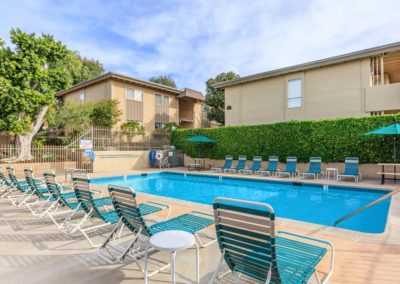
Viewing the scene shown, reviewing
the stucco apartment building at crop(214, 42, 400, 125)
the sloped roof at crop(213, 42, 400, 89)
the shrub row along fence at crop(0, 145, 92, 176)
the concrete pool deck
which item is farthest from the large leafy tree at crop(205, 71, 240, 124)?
the concrete pool deck

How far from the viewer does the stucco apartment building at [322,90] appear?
1437 centimetres

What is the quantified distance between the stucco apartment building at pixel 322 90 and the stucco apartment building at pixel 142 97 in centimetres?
769

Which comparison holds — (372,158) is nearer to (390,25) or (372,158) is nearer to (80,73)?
(390,25)

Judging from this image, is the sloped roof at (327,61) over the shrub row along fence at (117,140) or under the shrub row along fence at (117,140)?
over

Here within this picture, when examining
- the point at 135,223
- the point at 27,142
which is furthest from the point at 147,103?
the point at 135,223

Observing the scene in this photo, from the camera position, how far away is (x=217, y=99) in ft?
98.7

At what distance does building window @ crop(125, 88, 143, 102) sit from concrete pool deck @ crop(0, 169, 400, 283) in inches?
742

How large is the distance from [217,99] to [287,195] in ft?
69.5

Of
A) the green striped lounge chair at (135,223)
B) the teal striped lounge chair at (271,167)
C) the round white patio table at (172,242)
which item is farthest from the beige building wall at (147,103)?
the round white patio table at (172,242)

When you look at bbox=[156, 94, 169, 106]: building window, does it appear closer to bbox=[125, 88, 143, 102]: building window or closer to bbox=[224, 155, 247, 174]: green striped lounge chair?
bbox=[125, 88, 143, 102]: building window

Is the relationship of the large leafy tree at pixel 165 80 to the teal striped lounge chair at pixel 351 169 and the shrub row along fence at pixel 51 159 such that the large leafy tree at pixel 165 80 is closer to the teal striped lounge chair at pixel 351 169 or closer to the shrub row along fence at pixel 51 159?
the shrub row along fence at pixel 51 159

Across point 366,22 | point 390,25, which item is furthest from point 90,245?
point 390,25

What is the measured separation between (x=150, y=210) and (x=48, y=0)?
10.7m

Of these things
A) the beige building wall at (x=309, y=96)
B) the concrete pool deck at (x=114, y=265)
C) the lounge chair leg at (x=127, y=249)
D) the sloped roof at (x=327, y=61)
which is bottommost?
the concrete pool deck at (x=114, y=265)
